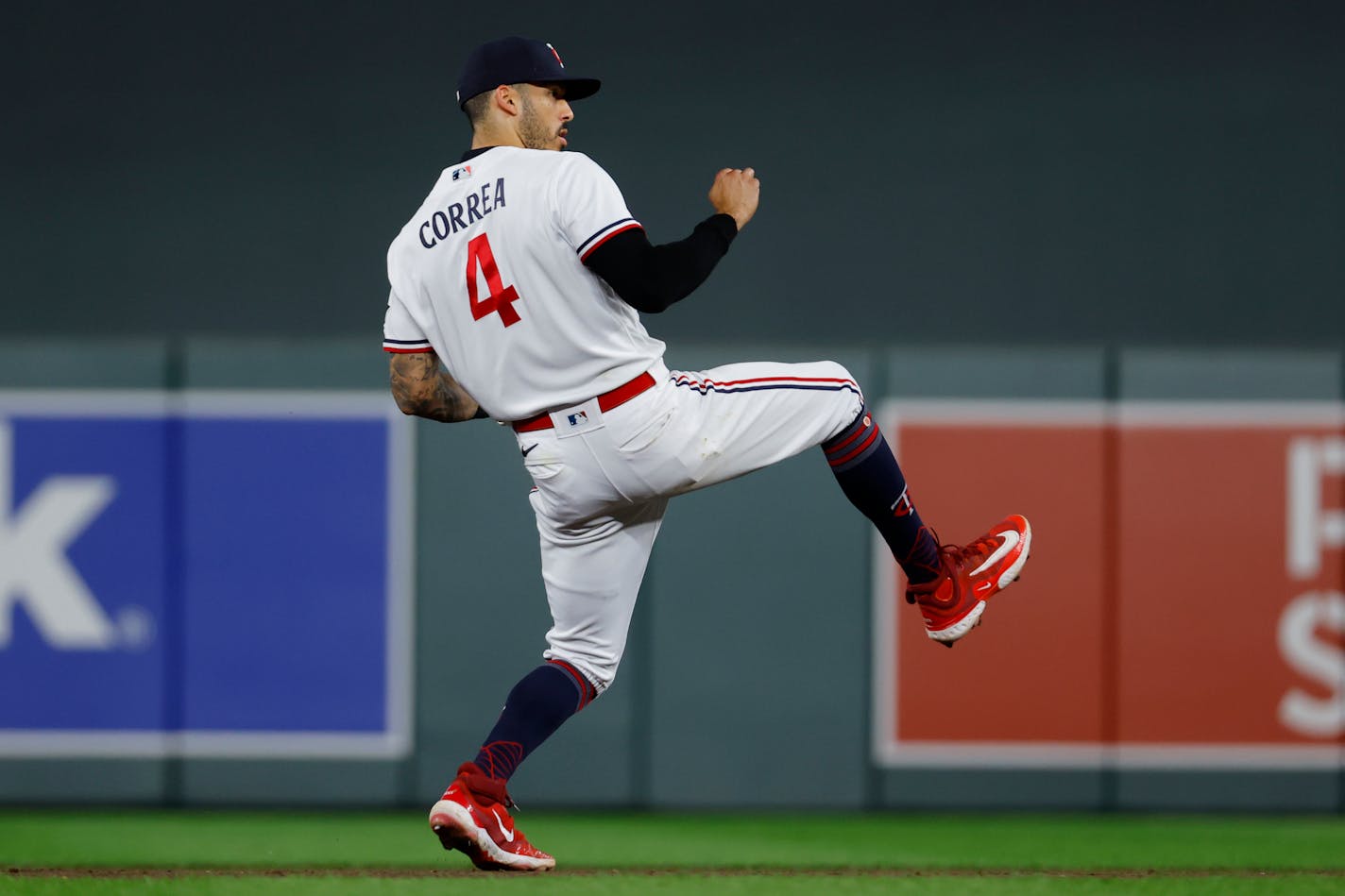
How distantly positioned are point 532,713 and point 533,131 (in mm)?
1062

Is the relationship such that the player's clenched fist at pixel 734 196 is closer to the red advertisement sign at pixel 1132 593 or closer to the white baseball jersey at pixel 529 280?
the white baseball jersey at pixel 529 280

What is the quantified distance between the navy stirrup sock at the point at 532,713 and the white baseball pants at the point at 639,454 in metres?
0.05

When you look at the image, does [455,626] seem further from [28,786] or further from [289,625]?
[28,786]

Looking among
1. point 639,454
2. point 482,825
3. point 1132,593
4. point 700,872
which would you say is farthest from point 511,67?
point 1132,593

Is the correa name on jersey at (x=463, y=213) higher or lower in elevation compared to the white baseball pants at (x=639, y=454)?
higher

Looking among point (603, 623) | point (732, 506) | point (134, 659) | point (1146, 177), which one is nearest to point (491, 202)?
point (603, 623)

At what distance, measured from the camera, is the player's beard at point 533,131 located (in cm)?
321

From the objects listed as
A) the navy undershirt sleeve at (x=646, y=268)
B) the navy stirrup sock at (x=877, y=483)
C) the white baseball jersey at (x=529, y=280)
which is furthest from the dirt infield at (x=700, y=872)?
the navy undershirt sleeve at (x=646, y=268)

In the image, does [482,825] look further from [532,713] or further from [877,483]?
[877,483]

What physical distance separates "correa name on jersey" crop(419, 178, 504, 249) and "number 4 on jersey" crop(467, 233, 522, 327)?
0.14 feet

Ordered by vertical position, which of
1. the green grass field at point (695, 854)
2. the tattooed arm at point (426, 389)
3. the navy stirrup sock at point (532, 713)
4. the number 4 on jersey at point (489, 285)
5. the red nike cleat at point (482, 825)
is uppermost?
the number 4 on jersey at point (489, 285)

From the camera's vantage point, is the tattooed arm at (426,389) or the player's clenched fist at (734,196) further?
the tattooed arm at (426,389)

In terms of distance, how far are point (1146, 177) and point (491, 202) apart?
3.79 m

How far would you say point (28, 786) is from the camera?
5.04m
